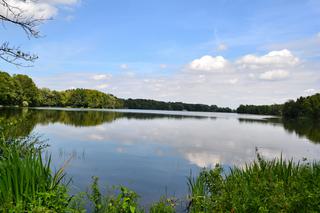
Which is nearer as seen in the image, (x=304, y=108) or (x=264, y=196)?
(x=264, y=196)

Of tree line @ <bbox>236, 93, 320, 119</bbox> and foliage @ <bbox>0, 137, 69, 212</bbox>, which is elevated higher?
tree line @ <bbox>236, 93, 320, 119</bbox>

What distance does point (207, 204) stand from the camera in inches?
258

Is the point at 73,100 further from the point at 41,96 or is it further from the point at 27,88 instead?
the point at 27,88

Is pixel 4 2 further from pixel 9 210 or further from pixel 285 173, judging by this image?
pixel 285 173

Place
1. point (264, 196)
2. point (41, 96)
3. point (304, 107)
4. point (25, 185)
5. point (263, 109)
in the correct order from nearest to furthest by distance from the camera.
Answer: point (25, 185) < point (264, 196) < point (304, 107) < point (41, 96) < point (263, 109)

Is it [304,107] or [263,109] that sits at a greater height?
[304,107]

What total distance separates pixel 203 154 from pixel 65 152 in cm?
915

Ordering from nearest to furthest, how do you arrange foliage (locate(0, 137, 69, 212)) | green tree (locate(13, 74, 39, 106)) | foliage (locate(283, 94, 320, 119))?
foliage (locate(0, 137, 69, 212)), green tree (locate(13, 74, 39, 106)), foliage (locate(283, 94, 320, 119))

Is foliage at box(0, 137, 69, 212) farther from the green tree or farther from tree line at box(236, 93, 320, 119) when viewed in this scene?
tree line at box(236, 93, 320, 119)

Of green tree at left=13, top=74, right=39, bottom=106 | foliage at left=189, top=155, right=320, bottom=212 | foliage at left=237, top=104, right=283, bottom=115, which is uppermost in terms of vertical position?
green tree at left=13, top=74, right=39, bottom=106

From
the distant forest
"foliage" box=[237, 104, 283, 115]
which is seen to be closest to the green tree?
the distant forest

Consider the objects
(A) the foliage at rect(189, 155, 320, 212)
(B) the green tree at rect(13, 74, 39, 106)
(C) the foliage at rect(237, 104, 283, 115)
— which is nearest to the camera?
(A) the foliage at rect(189, 155, 320, 212)

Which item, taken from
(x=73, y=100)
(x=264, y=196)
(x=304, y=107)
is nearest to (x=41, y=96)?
(x=73, y=100)

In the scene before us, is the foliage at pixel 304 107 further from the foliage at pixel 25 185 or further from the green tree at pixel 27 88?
the foliage at pixel 25 185
